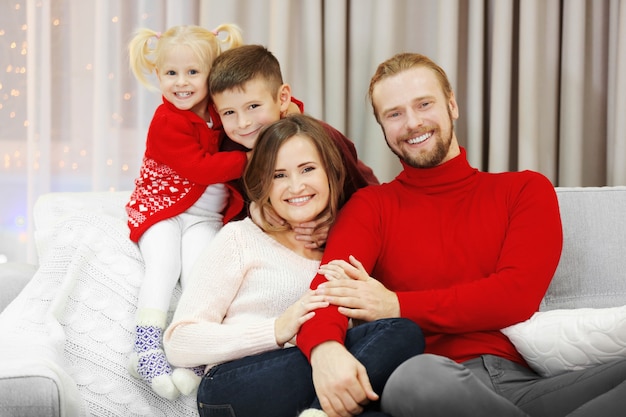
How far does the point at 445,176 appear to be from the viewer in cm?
193

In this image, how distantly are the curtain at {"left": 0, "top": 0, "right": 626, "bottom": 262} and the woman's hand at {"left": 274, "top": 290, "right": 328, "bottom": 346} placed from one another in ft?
3.59

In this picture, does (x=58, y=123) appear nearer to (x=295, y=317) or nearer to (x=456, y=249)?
(x=295, y=317)

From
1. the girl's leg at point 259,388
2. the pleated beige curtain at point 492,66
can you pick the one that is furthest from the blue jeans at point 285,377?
the pleated beige curtain at point 492,66

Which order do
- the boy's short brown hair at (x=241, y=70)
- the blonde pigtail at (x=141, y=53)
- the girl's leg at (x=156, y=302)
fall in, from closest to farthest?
1. the girl's leg at (x=156, y=302)
2. the boy's short brown hair at (x=241, y=70)
3. the blonde pigtail at (x=141, y=53)

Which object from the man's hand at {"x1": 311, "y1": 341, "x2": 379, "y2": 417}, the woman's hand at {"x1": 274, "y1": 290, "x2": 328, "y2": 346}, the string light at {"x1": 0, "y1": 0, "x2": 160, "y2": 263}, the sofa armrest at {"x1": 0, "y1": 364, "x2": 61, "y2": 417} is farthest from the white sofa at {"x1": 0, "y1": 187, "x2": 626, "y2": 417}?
the string light at {"x1": 0, "y1": 0, "x2": 160, "y2": 263}

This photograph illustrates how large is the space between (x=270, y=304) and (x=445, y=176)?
555 mm

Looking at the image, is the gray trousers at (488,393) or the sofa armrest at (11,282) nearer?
the gray trousers at (488,393)

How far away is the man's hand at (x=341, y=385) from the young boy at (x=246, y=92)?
2.25 ft

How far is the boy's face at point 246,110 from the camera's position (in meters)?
1.97

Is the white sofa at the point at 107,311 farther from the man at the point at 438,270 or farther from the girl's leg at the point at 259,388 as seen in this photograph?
the girl's leg at the point at 259,388

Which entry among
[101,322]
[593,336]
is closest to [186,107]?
[101,322]

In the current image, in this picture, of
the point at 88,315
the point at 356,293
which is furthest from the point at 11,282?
the point at 356,293

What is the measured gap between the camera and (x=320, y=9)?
8.72ft

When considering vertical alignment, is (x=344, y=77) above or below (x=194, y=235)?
above
